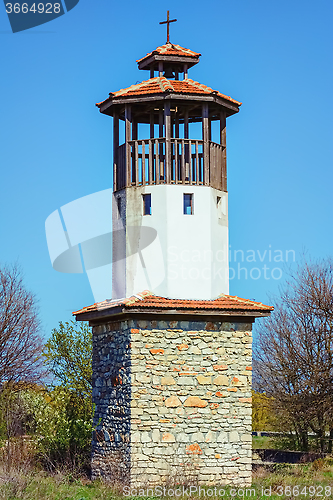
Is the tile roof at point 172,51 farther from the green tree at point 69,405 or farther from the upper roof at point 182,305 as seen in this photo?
the green tree at point 69,405

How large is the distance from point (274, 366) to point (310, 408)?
2926 millimetres

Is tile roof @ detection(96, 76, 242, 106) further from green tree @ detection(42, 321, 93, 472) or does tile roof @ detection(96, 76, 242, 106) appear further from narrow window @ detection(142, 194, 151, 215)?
green tree @ detection(42, 321, 93, 472)

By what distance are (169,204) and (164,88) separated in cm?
308

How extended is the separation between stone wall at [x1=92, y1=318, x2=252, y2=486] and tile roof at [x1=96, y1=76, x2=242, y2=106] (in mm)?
6083

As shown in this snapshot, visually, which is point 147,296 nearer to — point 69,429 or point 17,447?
point 69,429

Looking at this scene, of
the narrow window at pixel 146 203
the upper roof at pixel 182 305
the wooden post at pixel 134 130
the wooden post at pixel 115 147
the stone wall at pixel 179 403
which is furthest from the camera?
the wooden post at pixel 134 130

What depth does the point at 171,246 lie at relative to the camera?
1883 cm

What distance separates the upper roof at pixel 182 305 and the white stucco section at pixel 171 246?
1.36 ft

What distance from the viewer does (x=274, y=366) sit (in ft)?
99.1

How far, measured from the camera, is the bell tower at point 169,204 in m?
18.9

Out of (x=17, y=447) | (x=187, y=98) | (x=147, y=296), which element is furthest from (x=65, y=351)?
(x=187, y=98)

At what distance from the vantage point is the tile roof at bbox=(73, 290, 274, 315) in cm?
1753

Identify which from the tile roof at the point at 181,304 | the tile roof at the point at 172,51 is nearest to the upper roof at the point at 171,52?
the tile roof at the point at 172,51

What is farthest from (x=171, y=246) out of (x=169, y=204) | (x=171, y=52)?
(x=171, y=52)
